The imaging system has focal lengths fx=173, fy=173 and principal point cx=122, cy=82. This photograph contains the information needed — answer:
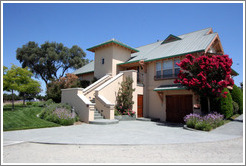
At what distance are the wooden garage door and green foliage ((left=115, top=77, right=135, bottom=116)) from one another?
309 cm

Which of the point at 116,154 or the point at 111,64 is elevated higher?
the point at 111,64

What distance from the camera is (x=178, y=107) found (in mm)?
14188

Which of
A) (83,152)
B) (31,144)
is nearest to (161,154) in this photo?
(83,152)

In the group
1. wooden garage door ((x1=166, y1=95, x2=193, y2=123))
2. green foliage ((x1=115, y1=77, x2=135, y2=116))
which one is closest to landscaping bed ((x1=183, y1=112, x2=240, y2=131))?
wooden garage door ((x1=166, y1=95, x2=193, y2=123))

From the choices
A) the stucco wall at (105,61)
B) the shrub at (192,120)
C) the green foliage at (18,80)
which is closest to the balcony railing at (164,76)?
the shrub at (192,120)

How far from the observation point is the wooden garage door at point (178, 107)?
44.7 ft

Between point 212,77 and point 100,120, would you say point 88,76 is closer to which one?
point 100,120

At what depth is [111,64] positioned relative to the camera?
17.5 meters

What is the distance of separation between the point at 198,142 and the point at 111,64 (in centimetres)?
1226

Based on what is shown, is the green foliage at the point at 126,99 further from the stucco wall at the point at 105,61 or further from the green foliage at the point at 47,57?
the green foliage at the point at 47,57

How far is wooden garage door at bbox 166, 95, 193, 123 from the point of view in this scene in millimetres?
13613

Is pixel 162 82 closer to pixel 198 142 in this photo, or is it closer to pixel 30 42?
pixel 198 142

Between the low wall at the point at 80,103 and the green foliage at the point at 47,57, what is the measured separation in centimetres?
2493

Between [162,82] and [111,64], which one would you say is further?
[111,64]
